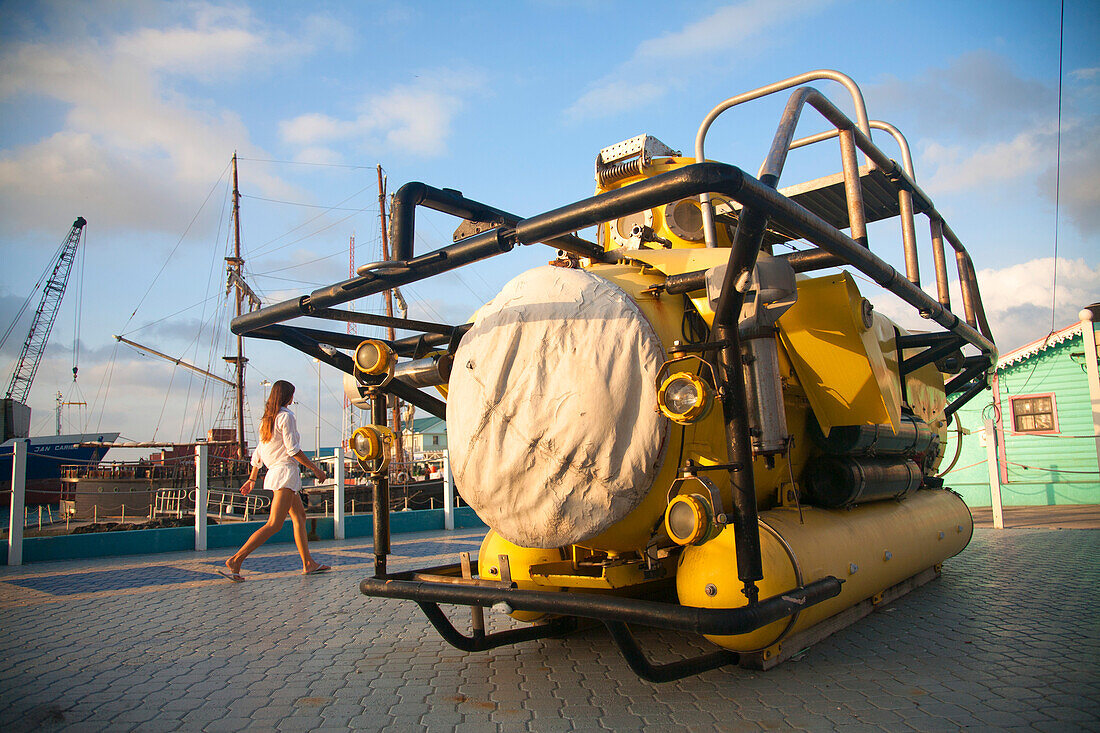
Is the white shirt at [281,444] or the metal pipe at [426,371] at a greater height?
the metal pipe at [426,371]

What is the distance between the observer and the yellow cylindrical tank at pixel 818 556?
3018 millimetres

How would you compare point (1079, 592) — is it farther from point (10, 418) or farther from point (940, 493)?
point (10, 418)

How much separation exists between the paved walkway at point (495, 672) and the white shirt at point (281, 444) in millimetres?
1506

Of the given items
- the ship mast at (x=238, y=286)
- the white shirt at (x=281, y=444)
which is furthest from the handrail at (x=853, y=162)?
the ship mast at (x=238, y=286)

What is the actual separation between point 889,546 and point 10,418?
12.1 m

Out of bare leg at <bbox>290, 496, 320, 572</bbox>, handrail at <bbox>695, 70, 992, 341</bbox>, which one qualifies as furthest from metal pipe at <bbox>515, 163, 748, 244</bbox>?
bare leg at <bbox>290, 496, 320, 572</bbox>

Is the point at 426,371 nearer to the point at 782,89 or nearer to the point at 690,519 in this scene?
the point at 690,519

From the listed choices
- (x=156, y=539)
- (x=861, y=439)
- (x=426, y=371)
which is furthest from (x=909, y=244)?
(x=156, y=539)

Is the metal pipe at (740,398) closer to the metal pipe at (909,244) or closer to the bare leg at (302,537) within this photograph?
the metal pipe at (909,244)

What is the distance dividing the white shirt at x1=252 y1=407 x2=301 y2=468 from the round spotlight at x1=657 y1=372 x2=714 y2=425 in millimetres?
5302

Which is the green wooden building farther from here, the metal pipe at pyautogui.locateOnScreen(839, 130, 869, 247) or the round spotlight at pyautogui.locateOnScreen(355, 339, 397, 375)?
the round spotlight at pyautogui.locateOnScreen(355, 339, 397, 375)

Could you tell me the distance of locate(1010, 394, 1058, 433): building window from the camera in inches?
673

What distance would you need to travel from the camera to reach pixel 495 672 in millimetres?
3721

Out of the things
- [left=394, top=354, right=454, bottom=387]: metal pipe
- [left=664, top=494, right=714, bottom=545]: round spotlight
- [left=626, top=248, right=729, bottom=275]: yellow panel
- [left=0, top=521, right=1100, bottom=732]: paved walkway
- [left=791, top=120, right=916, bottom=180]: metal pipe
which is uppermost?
[left=791, top=120, right=916, bottom=180]: metal pipe
